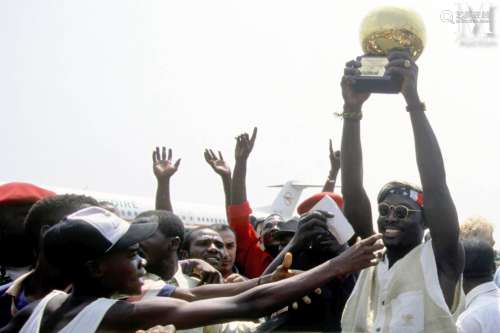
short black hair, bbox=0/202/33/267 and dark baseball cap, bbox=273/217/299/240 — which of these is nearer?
short black hair, bbox=0/202/33/267

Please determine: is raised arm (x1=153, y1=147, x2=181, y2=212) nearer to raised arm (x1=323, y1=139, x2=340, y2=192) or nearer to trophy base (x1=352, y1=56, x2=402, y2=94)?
raised arm (x1=323, y1=139, x2=340, y2=192)

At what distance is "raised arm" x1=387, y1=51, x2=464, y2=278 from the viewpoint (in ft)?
9.91

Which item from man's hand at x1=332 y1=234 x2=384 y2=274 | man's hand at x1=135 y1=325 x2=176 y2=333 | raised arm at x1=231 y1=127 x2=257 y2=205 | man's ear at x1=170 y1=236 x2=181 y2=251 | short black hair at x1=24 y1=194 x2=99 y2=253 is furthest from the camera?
raised arm at x1=231 y1=127 x2=257 y2=205

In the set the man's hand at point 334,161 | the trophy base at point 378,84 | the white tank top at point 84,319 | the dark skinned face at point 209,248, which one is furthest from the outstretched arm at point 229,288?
the man's hand at point 334,161

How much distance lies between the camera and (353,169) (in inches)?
146

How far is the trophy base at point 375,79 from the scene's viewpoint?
3166 millimetres

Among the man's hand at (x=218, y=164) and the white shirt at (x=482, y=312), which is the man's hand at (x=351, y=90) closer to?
the white shirt at (x=482, y=312)

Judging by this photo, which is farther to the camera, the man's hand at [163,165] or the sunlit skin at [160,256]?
the man's hand at [163,165]

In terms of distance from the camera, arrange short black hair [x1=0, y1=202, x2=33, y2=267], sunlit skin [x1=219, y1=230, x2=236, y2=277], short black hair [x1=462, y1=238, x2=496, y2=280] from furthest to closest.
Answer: sunlit skin [x1=219, y1=230, x2=236, y2=277] → short black hair [x1=462, y1=238, x2=496, y2=280] → short black hair [x1=0, y1=202, x2=33, y2=267]

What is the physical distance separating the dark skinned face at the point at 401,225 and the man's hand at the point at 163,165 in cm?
270

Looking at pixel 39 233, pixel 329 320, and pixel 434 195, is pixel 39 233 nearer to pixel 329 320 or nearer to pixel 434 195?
pixel 329 320

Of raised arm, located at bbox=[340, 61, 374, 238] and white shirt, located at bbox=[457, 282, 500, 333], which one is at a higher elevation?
raised arm, located at bbox=[340, 61, 374, 238]

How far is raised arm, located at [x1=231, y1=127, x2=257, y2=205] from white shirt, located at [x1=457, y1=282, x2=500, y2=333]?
188 centimetres

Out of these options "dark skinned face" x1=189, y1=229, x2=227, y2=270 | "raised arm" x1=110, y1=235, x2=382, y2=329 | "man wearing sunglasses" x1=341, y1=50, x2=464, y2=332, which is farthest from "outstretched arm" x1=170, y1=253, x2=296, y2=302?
"dark skinned face" x1=189, y1=229, x2=227, y2=270
